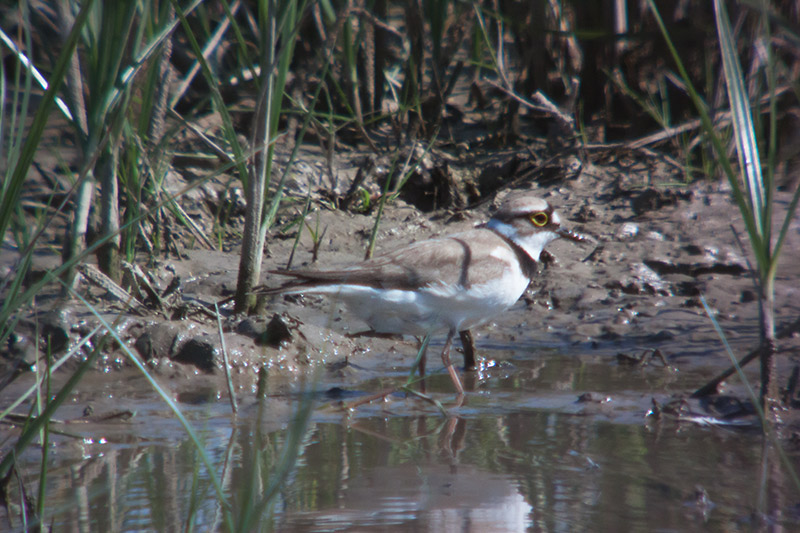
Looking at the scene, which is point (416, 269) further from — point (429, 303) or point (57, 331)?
point (57, 331)

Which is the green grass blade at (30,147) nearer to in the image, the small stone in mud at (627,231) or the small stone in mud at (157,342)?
the small stone in mud at (157,342)

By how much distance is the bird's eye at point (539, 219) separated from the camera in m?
4.95

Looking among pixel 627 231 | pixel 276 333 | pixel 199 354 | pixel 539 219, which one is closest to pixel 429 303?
pixel 276 333

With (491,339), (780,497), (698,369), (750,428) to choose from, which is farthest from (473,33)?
(780,497)

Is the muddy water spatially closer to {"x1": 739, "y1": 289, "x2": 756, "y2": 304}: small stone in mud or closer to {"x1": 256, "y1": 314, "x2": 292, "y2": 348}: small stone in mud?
{"x1": 256, "y1": 314, "x2": 292, "y2": 348}: small stone in mud

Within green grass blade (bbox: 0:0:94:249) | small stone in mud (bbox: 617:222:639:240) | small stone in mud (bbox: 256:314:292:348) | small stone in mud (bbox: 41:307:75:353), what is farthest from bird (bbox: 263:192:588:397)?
green grass blade (bbox: 0:0:94:249)

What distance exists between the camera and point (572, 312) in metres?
5.22

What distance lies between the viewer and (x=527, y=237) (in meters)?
4.96

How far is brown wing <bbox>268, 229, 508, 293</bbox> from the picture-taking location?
4266 mm

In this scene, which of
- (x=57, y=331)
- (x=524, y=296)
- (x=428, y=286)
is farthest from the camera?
(x=524, y=296)

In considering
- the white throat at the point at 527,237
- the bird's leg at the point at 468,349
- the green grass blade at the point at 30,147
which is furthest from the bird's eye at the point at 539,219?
the green grass blade at the point at 30,147

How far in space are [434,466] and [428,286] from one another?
153cm

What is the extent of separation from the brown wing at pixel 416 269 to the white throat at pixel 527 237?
17.1 inches

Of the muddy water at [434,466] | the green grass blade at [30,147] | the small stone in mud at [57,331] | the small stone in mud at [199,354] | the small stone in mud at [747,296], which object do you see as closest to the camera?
the green grass blade at [30,147]
